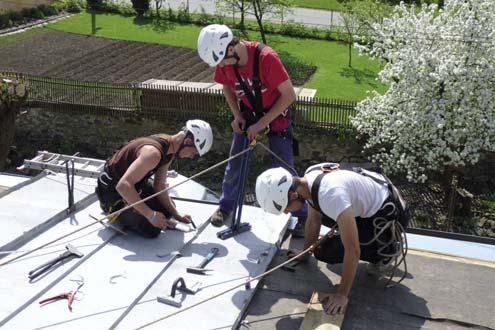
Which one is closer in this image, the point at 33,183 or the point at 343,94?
the point at 33,183

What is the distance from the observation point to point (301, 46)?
91.5 feet

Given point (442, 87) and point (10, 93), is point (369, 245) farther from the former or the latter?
point (10, 93)

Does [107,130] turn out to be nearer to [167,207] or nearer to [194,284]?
[167,207]

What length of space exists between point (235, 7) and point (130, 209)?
2514 cm

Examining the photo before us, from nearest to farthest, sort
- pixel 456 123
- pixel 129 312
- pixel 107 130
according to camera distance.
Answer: pixel 129 312
pixel 456 123
pixel 107 130

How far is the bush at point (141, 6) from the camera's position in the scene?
3275cm

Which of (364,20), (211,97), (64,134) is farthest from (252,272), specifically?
(364,20)

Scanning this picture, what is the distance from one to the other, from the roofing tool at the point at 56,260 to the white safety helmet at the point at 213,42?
2338 mm

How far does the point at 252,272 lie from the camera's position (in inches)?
226

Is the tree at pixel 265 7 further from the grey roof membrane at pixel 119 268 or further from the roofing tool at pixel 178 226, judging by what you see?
the roofing tool at pixel 178 226

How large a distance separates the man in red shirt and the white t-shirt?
4.55 feet

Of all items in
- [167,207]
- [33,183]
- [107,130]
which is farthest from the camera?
[107,130]

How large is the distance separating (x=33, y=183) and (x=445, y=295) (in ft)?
16.9

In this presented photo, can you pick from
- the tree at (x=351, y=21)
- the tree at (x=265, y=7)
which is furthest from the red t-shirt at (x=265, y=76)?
the tree at (x=265, y=7)
